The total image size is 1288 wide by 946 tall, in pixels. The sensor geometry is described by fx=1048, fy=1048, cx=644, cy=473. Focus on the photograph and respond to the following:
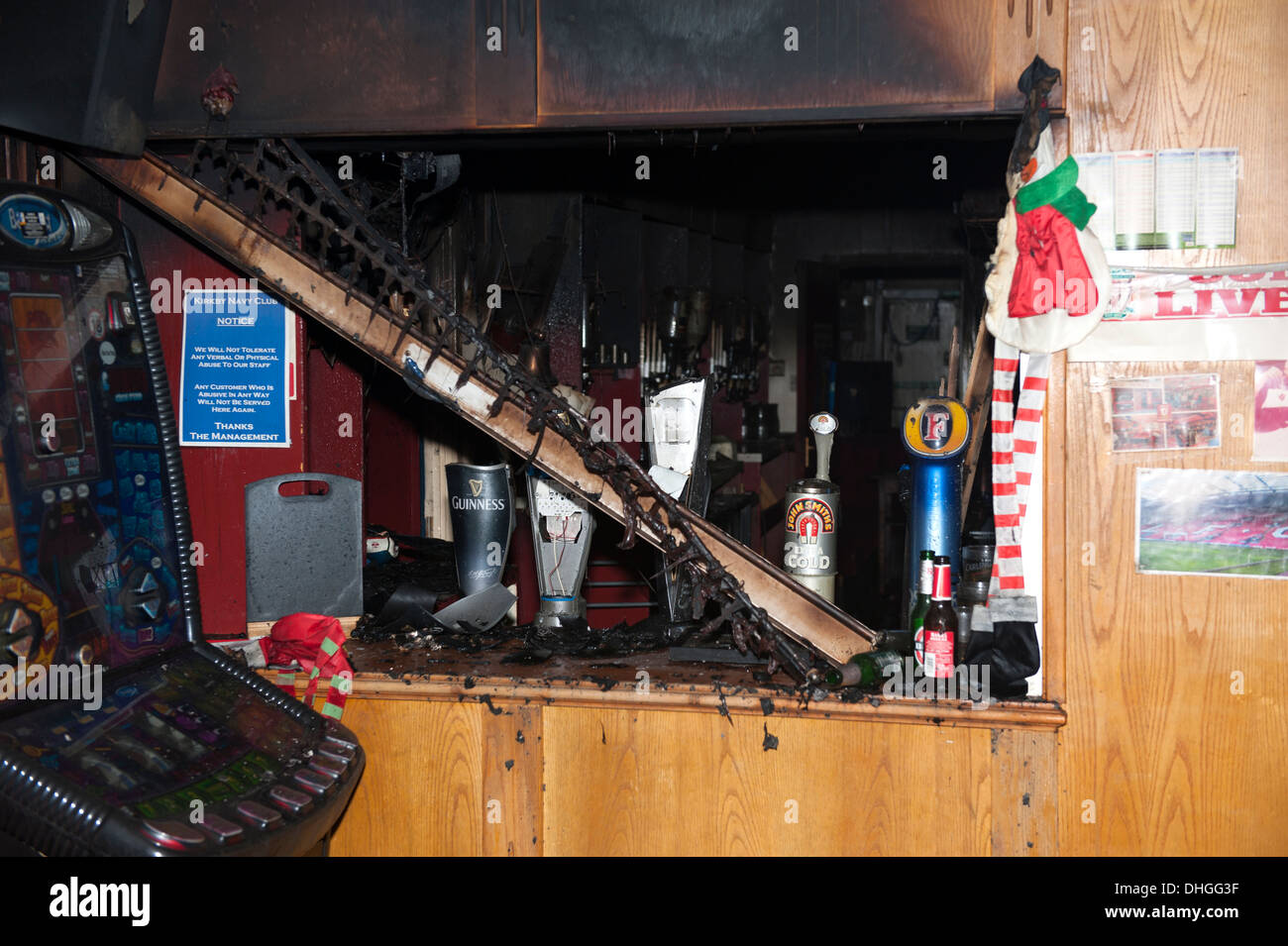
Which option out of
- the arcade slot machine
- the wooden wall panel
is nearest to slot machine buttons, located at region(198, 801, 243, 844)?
the arcade slot machine

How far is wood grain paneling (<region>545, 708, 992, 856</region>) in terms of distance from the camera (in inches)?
101

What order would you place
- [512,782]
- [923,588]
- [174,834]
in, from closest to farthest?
[174,834] < [923,588] < [512,782]

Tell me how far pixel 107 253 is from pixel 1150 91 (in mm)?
2515

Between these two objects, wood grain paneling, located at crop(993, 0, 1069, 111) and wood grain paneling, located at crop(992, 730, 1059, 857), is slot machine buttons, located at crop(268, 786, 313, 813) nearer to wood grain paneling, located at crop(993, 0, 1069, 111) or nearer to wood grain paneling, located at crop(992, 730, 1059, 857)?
wood grain paneling, located at crop(992, 730, 1059, 857)

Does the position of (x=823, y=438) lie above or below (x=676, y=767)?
above

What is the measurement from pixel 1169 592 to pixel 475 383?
1825 mm

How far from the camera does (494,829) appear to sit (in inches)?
109

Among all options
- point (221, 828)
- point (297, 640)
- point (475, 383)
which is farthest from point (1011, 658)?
point (297, 640)

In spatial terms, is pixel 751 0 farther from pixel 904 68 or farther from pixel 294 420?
pixel 294 420

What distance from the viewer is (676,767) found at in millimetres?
2684

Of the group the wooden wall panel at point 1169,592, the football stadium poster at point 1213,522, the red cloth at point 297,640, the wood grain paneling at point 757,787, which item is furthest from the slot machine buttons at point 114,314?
the football stadium poster at point 1213,522

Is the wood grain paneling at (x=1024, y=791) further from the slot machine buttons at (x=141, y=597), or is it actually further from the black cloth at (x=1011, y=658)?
the slot machine buttons at (x=141, y=597)

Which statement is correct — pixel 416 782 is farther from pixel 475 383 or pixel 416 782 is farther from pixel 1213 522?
pixel 1213 522

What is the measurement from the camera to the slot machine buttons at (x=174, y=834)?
75.3 inches
